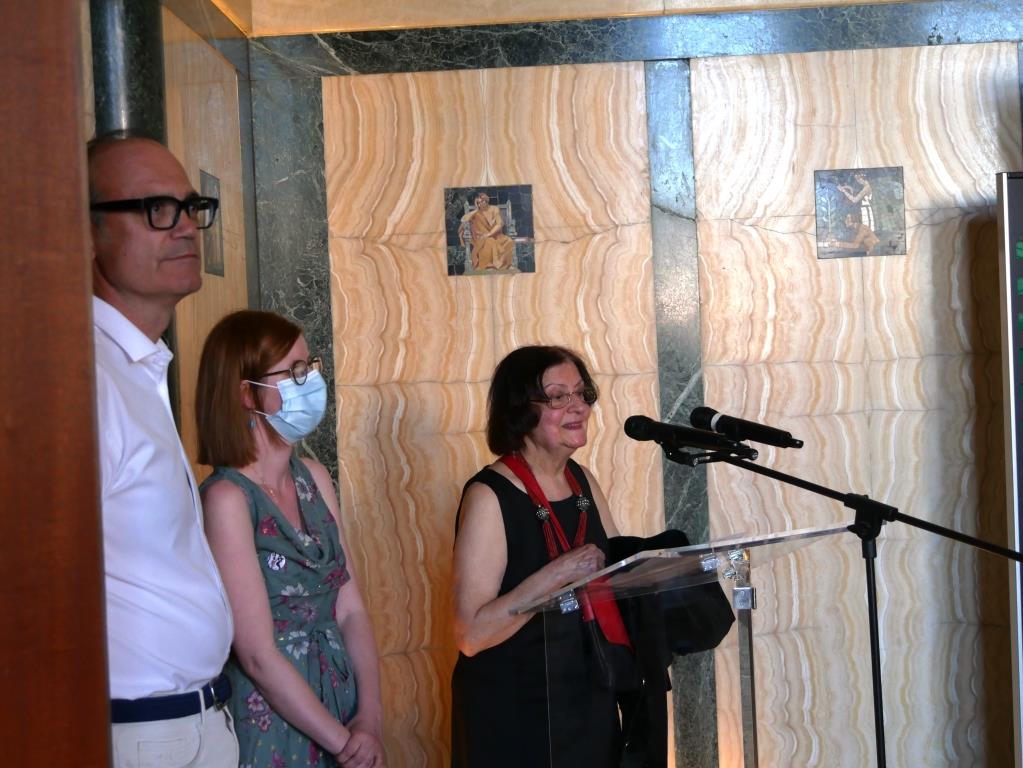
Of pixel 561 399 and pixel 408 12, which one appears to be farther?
pixel 408 12

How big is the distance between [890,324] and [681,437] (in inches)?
96.9

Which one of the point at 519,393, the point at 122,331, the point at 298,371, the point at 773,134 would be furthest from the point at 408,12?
the point at 122,331

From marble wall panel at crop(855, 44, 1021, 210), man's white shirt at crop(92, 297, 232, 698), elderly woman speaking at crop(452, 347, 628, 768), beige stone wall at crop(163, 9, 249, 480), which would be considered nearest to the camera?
man's white shirt at crop(92, 297, 232, 698)

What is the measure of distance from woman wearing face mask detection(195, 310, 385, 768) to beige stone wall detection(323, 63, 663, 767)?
1.86 m

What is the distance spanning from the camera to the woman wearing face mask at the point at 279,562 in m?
2.29

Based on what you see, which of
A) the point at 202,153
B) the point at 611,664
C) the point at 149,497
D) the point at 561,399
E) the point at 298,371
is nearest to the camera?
the point at 149,497

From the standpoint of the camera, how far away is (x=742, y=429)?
2.32m

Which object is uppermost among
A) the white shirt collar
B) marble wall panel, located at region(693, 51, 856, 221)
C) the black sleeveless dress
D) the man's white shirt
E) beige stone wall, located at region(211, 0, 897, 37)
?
beige stone wall, located at region(211, 0, 897, 37)

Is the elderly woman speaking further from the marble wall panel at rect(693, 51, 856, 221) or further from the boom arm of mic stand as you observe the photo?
the marble wall panel at rect(693, 51, 856, 221)

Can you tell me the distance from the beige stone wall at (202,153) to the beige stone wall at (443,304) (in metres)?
0.40

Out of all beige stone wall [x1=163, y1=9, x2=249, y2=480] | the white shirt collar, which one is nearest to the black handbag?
the white shirt collar

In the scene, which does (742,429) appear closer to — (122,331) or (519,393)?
(519,393)

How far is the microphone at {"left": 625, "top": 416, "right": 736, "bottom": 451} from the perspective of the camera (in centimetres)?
235

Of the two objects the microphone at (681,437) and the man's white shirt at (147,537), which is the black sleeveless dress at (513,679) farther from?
the man's white shirt at (147,537)
